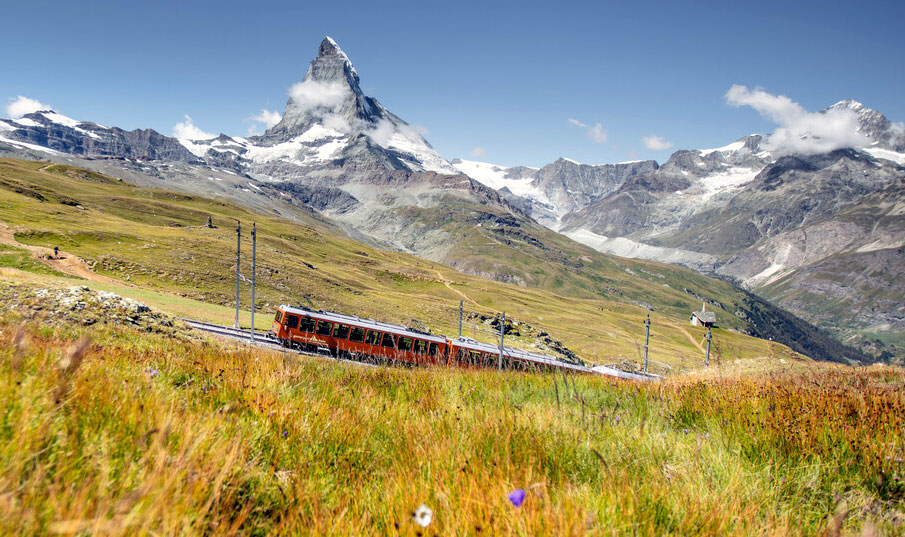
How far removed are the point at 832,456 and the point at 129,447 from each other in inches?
223

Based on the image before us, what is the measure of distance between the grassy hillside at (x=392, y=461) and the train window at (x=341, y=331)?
1073 inches

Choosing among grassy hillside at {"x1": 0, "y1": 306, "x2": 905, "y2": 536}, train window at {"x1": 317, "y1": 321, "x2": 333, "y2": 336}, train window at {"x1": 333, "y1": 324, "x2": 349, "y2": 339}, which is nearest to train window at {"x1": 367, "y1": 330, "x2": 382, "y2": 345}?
train window at {"x1": 333, "y1": 324, "x2": 349, "y2": 339}

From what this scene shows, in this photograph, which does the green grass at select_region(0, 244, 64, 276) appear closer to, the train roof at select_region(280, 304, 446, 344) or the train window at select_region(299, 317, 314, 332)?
the train roof at select_region(280, 304, 446, 344)

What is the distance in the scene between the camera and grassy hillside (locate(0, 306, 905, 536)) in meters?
2.09

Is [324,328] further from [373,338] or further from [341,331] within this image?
[373,338]

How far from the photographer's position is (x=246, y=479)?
2.67 m

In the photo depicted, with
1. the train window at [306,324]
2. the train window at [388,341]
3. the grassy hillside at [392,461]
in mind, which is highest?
the grassy hillside at [392,461]

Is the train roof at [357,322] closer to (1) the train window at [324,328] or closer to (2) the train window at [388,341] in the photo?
(1) the train window at [324,328]

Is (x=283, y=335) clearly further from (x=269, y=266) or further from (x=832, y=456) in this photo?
(x=269, y=266)

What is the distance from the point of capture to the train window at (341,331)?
32844 mm

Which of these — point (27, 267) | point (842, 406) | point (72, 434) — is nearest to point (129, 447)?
point (72, 434)

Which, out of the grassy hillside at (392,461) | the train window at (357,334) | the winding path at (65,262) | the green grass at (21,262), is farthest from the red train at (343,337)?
the green grass at (21,262)

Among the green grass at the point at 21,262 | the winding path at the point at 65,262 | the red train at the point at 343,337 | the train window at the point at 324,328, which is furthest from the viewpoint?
the winding path at the point at 65,262

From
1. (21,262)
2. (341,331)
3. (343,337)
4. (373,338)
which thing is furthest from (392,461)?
(21,262)
